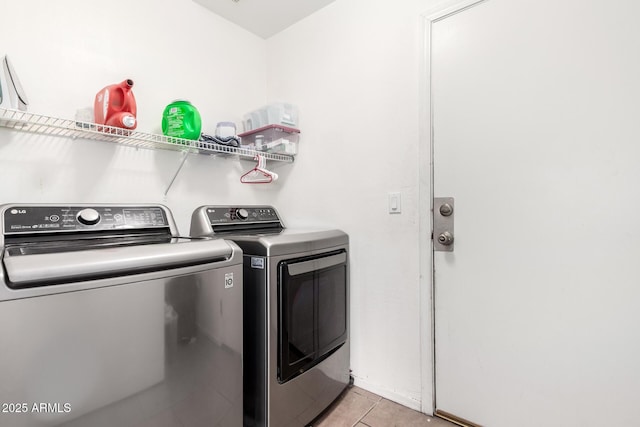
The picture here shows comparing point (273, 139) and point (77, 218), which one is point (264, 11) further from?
point (77, 218)

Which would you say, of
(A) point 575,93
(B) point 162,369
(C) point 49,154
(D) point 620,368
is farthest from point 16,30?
(D) point 620,368

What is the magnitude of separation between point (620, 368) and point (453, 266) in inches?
27.2

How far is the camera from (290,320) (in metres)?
1.42

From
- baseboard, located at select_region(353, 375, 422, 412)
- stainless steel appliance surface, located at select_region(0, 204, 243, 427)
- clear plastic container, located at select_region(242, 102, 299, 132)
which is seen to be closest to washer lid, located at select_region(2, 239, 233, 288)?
stainless steel appliance surface, located at select_region(0, 204, 243, 427)

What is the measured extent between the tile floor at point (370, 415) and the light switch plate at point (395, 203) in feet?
3.46

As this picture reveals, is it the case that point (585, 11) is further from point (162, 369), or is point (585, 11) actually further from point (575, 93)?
point (162, 369)

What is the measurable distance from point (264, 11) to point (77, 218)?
1.74 metres

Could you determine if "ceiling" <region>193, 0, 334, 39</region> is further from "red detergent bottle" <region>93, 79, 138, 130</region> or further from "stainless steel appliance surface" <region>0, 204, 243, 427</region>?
"stainless steel appliance surface" <region>0, 204, 243, 427</region>

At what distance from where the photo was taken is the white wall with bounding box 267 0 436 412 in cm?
167

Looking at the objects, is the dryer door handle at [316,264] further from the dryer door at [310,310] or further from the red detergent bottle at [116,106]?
the red detergent bottle at [116,106]

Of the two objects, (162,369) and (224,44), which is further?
(224,44)

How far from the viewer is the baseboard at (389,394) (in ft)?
5.38

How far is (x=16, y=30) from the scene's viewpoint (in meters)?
1.36

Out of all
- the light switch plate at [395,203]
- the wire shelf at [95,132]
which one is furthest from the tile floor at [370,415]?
the wire shelf at [95,132]
